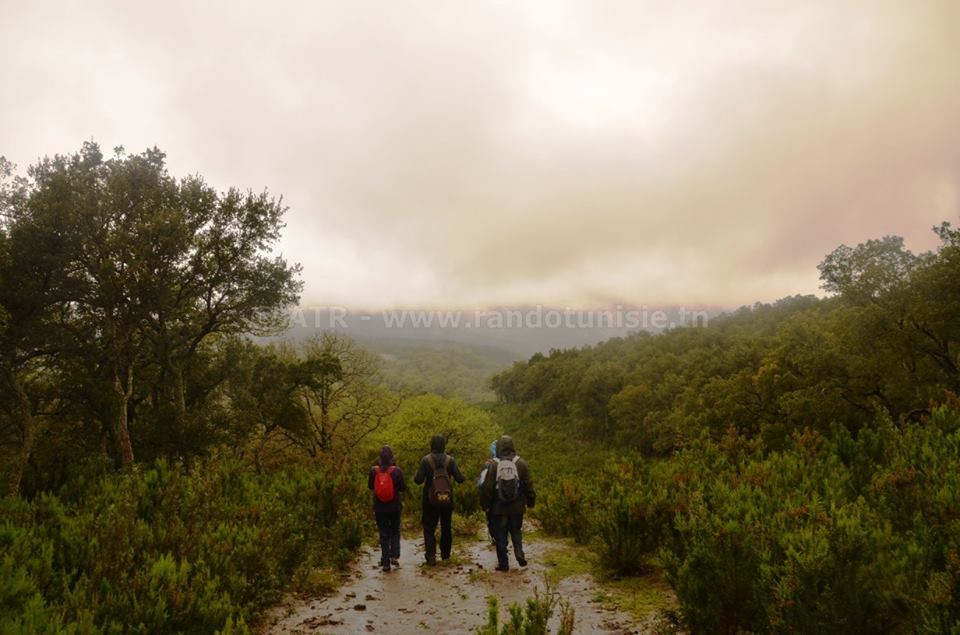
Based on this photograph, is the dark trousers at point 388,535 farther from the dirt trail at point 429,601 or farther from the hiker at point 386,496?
the dirt trail at point 429,601

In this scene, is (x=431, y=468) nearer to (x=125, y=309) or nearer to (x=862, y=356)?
(x=125, y=309)

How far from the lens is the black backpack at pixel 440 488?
8.76 metres

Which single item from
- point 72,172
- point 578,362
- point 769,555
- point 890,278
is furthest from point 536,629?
point 578,362

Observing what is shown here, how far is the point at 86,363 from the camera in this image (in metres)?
20.5

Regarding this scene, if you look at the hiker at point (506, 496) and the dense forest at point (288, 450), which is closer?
the dense forest at point (288, 450)

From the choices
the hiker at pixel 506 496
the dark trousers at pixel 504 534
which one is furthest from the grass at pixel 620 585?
the hiker at pixel 506 496

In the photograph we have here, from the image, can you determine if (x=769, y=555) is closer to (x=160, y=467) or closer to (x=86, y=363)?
(x=160, y=467)

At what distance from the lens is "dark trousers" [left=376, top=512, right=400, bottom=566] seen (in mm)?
8836

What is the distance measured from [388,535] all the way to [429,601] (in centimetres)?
213

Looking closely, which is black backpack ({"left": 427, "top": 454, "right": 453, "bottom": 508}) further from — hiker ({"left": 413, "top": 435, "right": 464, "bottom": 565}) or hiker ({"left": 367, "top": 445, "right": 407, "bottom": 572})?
hiker ({"left": 367, "top": 445, "right": 407, "bottom": 572})

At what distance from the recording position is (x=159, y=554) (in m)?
5.73

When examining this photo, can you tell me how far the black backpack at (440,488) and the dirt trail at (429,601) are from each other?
3.61 feet

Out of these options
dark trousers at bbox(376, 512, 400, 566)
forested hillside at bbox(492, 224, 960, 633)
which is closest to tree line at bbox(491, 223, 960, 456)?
forested hillside at bbox(492, 224, 960, 633)

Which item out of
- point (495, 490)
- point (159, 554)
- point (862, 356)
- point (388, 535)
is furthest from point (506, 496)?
point (862, 356)
